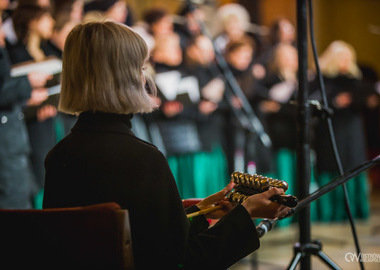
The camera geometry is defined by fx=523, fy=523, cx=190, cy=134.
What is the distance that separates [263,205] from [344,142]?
404cm

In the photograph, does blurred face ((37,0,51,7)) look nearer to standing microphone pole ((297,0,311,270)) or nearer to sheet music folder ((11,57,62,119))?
sheet music folder ((11,57,62,119))

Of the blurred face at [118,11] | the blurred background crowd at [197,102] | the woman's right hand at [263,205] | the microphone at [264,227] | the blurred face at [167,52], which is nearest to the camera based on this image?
the woman's right hand at [263,205]

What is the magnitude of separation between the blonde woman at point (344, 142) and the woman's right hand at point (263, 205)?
153 inches

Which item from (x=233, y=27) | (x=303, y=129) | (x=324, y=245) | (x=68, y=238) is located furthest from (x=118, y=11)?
(x=68, y=238)

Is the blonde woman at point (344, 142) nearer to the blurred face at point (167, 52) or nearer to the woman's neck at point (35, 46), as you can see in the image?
the blurred face at point (167, 52)

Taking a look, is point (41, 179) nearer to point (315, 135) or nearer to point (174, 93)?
point (174, 93)

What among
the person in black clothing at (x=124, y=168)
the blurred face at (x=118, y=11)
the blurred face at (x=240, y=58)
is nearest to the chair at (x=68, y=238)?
the person in black clothing at (x=124, y=168)

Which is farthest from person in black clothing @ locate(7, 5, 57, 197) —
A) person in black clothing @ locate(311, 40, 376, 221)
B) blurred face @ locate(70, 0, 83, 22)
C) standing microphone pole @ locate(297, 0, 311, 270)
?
person in black clothing @ locate(311, 40, 376, 221)

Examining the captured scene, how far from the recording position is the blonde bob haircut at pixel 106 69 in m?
1.31

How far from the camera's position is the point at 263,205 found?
1.39m

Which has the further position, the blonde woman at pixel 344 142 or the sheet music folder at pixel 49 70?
the blonde woman at pixel 344 142

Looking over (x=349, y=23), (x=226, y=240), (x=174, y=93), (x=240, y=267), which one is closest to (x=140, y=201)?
(x=226, y=240)

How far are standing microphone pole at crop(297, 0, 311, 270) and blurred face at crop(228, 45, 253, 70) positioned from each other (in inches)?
121

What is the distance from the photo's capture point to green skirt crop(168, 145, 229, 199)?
14.7 ft
